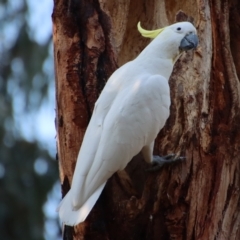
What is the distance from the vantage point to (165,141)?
9.75 feet

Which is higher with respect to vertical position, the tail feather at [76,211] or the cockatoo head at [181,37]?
the cockatoo head at [181,37]

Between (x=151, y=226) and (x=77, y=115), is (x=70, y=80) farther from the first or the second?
(x=151, y=226)

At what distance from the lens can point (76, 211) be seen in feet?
8.62

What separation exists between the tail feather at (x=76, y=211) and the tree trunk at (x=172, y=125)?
9.0 inches

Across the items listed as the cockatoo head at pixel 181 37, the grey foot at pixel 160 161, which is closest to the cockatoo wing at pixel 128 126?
the grey foot at pixel 160 161

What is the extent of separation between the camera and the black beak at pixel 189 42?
291 cm

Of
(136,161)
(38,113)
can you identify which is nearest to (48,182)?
(38,113)

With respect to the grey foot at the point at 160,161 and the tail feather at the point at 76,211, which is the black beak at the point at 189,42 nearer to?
the grey foot at the point at 160,161

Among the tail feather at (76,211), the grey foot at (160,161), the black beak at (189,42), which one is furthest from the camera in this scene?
the black beak at (189,42)

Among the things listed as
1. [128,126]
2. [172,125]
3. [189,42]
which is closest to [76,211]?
[128,126]

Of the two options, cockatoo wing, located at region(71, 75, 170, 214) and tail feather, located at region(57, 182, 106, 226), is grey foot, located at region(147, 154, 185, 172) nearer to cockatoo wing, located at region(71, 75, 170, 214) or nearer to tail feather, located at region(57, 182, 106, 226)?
cockatoo wing, located at region(71, 75, 170, 214)

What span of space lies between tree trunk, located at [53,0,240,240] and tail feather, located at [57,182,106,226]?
0.23 m

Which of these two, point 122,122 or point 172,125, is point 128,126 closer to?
point 122,122

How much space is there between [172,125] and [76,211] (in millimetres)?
656
